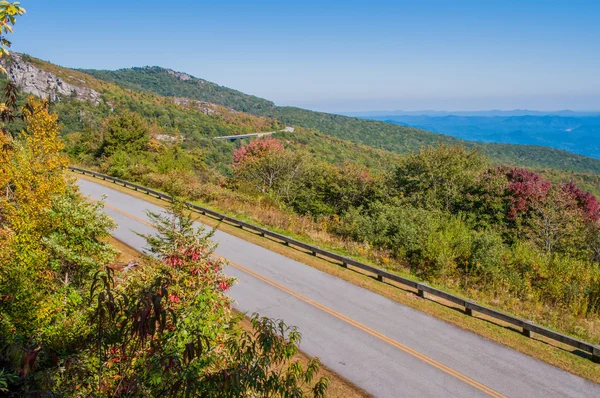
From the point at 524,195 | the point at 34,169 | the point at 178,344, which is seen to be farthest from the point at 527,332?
the point at 34,169

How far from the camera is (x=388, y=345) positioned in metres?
10.4

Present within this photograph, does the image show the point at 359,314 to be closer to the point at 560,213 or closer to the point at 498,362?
the point at 498,362

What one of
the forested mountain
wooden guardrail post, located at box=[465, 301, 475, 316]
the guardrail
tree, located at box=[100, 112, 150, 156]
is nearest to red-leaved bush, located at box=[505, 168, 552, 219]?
the forested mountain

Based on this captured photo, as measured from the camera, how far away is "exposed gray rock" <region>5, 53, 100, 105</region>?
345 feet

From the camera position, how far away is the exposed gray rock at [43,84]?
345 ft

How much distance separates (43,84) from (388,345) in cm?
14636

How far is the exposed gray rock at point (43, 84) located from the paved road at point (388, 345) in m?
110

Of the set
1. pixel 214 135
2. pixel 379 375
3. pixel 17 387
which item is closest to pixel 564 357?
pixel 379 375

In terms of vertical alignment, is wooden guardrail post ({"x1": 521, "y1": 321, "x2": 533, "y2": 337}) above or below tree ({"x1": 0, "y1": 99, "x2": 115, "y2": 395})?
below

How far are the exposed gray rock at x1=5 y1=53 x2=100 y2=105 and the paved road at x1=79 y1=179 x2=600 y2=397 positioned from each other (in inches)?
4338

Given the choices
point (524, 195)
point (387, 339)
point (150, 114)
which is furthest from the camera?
point (150, 114)

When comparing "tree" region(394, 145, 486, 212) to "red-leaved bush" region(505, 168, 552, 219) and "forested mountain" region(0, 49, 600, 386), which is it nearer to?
"forested mountain" region(0, 49, 600, 386)

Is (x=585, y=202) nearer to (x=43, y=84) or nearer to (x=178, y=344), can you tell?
(x=178, y=344)

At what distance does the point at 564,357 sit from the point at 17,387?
12490mm
